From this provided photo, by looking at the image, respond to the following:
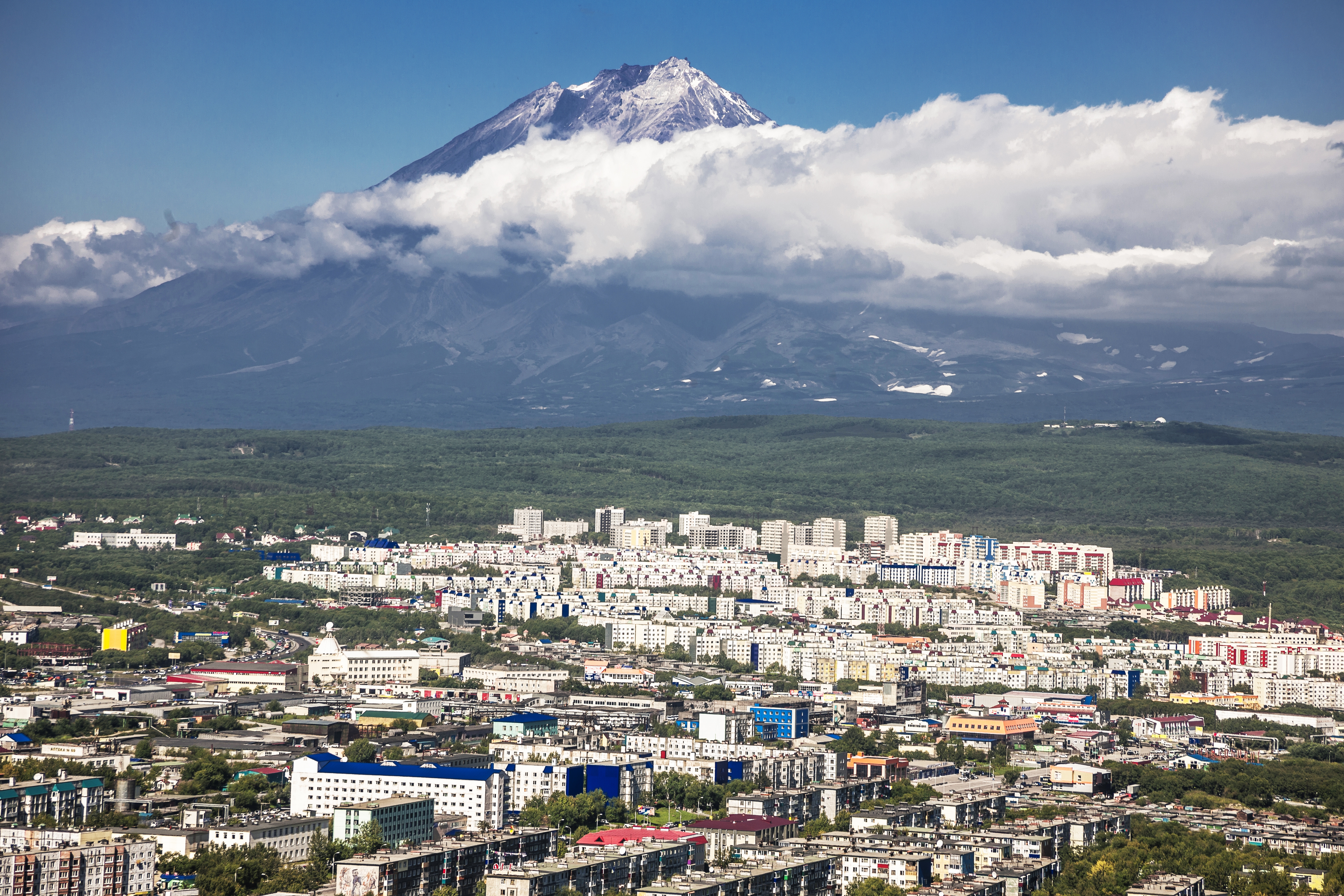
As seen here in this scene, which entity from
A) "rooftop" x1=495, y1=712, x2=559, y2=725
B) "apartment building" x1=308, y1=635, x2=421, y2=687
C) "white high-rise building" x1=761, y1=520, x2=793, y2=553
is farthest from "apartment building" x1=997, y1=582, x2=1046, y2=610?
"rooftop" x1=495, y1=712, x2=559, y2=725

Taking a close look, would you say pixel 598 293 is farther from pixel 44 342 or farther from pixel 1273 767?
pixel 1273 767

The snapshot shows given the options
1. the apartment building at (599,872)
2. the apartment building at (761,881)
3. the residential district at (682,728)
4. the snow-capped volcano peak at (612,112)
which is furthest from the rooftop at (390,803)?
the snow-capped volcano peak at (612,112)

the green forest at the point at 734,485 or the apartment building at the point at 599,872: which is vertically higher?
the green forest at the point at 734,485

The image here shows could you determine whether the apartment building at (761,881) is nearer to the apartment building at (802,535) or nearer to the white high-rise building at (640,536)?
the apartment building at (802,535)

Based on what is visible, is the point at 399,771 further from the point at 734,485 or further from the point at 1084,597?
the point at 734,485

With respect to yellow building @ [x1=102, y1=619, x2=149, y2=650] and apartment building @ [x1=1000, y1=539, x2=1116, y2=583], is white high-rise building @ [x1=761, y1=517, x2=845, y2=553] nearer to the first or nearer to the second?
apartment building @ [x1=1000, y1=539, x2=1116, y2=583]

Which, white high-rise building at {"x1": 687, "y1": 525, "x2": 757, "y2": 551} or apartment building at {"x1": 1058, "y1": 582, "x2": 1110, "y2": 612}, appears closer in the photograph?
apartment building at {"x1": 1058, "y1": 582, "x2": 1110, "y2": 612}
